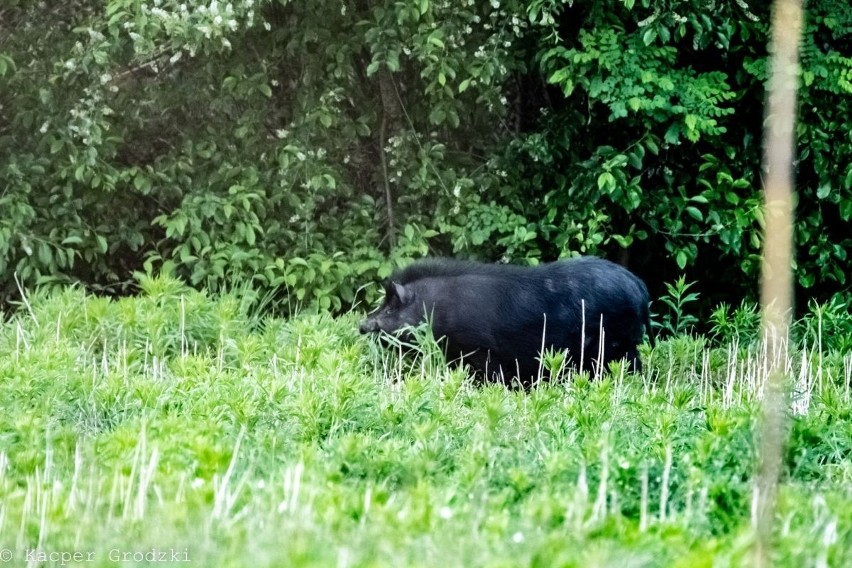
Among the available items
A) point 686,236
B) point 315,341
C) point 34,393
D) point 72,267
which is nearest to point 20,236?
point 72,267

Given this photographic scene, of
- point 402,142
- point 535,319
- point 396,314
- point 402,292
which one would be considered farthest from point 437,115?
point 535,319

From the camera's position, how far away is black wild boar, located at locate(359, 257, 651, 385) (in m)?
8.21

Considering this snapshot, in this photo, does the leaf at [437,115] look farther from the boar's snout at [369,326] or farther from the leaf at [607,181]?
the boar's snout at [369,326]

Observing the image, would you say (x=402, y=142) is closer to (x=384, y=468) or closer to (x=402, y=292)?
(x=402, y=292)

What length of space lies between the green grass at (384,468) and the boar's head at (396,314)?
0.84 m

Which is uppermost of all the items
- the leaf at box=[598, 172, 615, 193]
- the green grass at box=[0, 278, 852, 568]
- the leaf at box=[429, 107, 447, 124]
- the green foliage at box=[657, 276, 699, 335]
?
the leaf at box=[429, 107, 447, 124]

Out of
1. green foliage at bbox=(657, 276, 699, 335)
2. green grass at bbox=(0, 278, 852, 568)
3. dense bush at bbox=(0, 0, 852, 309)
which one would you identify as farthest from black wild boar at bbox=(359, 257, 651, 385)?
dense bush at bbox=(0, 0, 852, 309)

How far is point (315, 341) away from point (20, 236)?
3.40 meters

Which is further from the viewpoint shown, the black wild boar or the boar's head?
the boar's head

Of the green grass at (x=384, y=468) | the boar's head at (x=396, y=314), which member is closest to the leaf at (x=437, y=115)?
the boar's head at (x=396, y=314)

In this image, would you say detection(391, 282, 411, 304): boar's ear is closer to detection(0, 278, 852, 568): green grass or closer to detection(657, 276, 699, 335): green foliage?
detection(0, 278, 852, 568): green grass

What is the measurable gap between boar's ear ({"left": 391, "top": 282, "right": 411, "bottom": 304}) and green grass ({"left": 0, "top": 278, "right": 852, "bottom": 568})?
1.02 m

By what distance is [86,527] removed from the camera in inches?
139

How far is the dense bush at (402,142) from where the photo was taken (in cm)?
940
